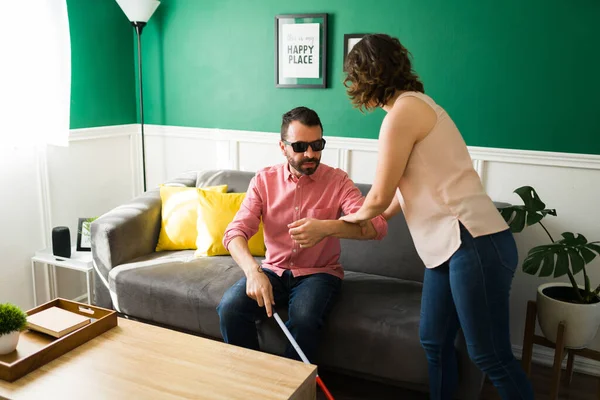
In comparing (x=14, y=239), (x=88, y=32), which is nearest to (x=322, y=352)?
(x=14, y=239)

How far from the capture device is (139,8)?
318 centimetres

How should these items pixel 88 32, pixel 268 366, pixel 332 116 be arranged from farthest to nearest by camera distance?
1. pixel 88 32
2. pixel 332 116
3. pixel 268 366

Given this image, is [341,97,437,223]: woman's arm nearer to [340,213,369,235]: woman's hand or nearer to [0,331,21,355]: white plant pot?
[340,213,369,235]: woman's hand

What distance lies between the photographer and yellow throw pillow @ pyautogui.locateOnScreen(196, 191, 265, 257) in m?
2.79

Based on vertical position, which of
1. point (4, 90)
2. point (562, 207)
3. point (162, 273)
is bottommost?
point (162, 273)

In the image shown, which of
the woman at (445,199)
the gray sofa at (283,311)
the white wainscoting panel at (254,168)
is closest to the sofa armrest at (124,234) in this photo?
the gray sofa at (283,311)

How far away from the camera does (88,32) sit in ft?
10.9

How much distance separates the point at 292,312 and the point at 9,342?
948mm

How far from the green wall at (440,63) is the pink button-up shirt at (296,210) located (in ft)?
2.74

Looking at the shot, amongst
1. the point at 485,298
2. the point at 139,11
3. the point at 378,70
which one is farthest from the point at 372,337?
the point at 139,11

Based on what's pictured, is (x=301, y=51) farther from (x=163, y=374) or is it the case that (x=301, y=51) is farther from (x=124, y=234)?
(x=163, y=374)

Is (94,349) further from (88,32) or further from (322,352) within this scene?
(88,32)

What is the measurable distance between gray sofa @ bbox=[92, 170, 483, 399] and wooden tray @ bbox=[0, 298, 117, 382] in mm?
567

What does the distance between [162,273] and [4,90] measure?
1.28 metres
